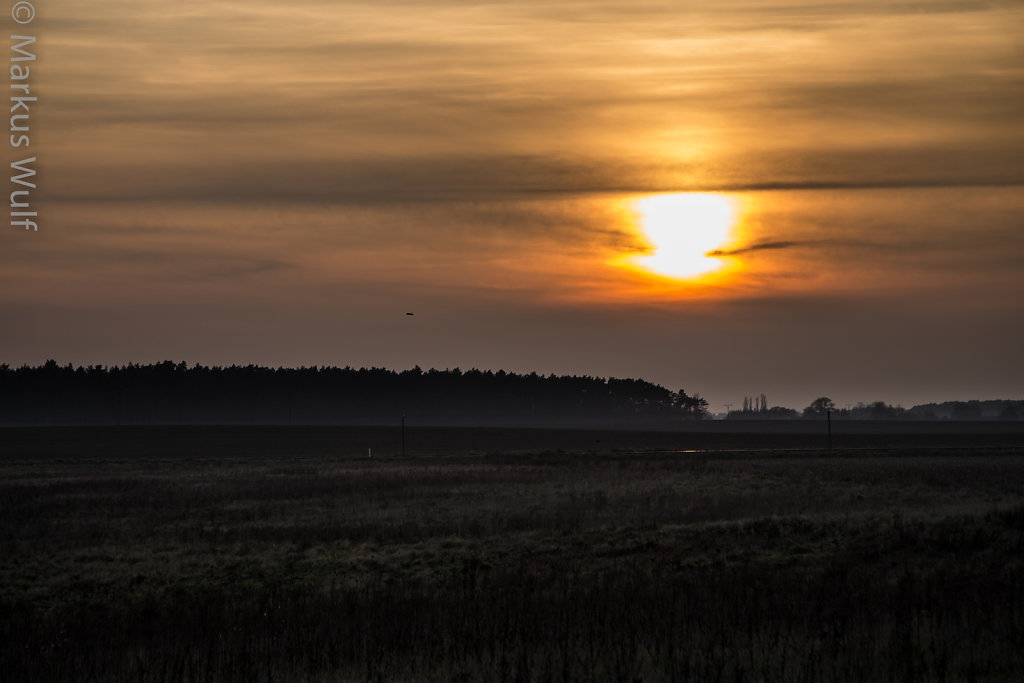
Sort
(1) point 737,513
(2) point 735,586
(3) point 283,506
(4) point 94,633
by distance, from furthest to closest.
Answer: (3) point 283,506 → (1) point 737,513 → (2) point 735,586 → (4) point 94,633

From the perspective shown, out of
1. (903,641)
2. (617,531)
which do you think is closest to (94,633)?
(903,641)

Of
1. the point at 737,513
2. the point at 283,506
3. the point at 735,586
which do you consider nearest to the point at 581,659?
the point at 735,586

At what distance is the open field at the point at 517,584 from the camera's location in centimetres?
1216

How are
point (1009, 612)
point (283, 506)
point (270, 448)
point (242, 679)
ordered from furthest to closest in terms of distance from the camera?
point (270, 448), point (283, 506), point (1009, 612), point (242, 679)

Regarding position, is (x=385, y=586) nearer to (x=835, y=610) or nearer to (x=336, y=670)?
(x=336, y=670)

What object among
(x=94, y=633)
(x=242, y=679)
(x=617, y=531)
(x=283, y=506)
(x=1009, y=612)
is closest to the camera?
(x=242, y=679)

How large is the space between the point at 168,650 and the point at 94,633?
9.05ft

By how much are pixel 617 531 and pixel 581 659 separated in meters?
14.4

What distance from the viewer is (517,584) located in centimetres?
1842

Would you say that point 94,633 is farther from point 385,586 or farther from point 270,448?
point 270,448

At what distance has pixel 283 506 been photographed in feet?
128

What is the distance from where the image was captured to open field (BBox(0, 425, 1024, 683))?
12.2m

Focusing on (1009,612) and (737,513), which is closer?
(1009,612)

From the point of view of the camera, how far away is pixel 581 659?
12.1 meters
